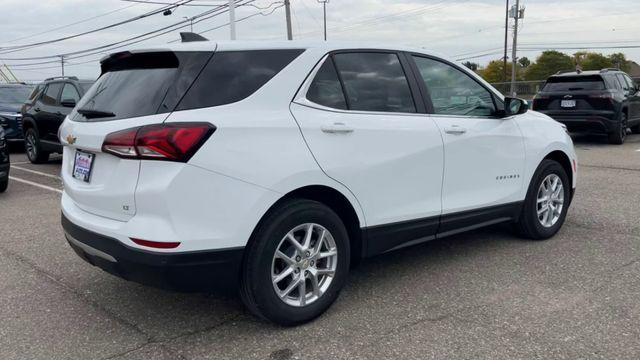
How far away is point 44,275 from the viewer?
4613 mm

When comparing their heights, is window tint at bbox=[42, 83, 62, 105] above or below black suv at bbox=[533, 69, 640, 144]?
above

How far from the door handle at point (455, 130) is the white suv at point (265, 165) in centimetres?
2

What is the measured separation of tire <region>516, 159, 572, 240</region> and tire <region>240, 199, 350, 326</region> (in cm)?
220

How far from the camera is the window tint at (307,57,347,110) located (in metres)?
3.64

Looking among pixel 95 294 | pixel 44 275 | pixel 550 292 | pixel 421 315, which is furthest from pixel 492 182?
pixel 44 275

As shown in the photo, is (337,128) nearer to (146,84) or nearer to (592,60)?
(146,84)

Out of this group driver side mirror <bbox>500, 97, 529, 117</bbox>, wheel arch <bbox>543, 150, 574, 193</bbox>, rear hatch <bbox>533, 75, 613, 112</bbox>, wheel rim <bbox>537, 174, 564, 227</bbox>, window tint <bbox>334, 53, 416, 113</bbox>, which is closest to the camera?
window tint <bbox>334, 53, 416, 113</bbox>

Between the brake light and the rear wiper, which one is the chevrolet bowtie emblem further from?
the brake light

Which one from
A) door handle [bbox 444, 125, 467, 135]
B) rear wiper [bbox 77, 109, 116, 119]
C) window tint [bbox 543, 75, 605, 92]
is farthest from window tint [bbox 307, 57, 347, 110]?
window tint [bbox 543, 75, 605, 92]

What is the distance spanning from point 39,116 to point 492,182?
32.3 feet

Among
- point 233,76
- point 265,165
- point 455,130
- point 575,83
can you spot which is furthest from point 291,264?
point 575,83

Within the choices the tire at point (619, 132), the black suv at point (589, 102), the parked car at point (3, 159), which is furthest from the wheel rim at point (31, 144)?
the tire at point (619, 132)

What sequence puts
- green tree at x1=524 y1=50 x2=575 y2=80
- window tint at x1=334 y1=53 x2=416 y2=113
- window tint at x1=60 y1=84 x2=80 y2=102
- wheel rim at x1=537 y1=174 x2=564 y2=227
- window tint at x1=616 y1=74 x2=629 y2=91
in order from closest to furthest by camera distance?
1. window tint at x1=334 y1=53 x2=416 y2=113
2. wheel rim at x1=537 y1=174 x2=564 y2=227
3. window tint at x1=60 y1=84 x2=80 y2=102
4. window tint at x1=616 y1=74 x2=629 y2=91
5. green tree at x1=524 y1=50 x2=575 y2=80

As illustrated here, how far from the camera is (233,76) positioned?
3.39 meters
